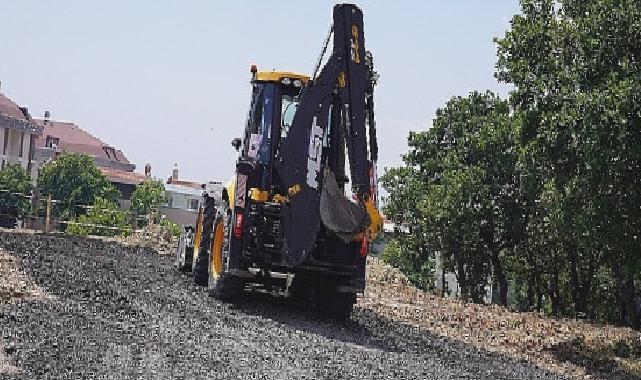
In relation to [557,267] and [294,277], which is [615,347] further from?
[557,267]

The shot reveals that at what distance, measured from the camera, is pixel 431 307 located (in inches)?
762

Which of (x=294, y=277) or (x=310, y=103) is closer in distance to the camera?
(x=310, y=103)

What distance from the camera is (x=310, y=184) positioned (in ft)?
43.5

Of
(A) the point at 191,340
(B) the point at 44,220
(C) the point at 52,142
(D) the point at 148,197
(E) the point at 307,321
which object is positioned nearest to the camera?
(A) the point at 191,340

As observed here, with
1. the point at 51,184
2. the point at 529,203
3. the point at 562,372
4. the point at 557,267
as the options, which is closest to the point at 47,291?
the point at 562,372

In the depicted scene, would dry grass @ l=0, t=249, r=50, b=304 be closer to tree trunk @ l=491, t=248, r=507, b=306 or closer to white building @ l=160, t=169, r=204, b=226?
tree trunk @ l=491, t=248, r=507, b=306

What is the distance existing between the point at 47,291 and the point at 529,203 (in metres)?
20.9

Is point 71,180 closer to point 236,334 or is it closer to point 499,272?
point 499,272

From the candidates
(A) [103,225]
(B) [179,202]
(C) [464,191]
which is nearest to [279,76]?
(C) [464,191]

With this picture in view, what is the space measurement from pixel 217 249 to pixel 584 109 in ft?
20.5

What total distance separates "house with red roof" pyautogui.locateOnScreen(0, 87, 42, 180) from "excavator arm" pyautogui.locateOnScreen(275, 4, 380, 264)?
80667mm

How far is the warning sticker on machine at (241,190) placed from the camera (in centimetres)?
1389

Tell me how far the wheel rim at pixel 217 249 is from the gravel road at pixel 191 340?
1.72 feet

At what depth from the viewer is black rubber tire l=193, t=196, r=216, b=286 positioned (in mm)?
17109
